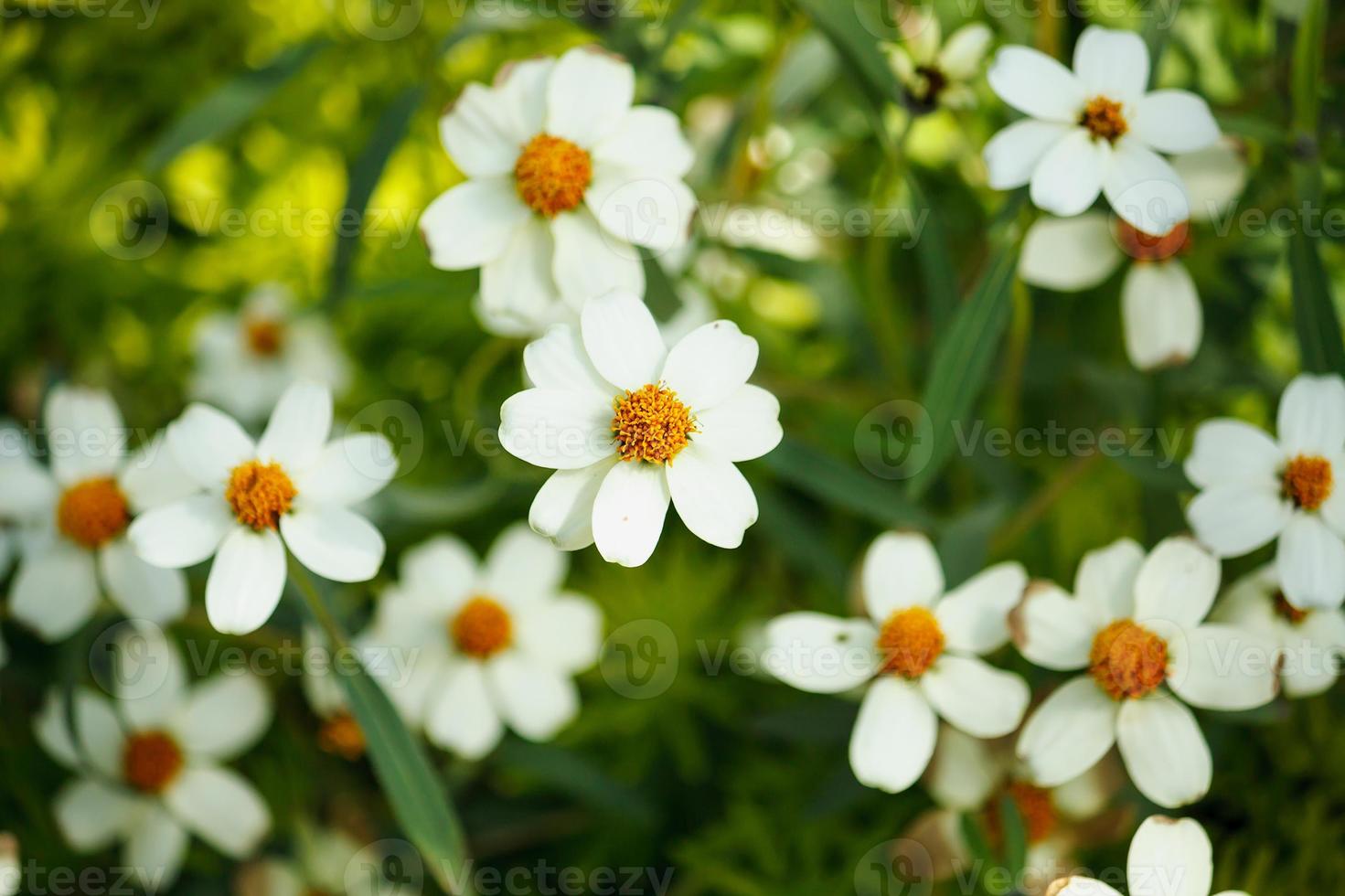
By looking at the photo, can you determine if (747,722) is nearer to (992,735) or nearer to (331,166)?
(992,735)

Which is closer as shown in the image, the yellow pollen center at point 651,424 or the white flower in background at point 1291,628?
the yellow pollen center at point 651,424

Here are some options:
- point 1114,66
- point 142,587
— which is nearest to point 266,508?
point 142,587

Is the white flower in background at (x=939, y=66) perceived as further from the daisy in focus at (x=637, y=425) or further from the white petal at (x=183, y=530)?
the white petal at (x=183, y=530)

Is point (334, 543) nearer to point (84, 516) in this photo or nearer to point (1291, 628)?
point (84, 516)

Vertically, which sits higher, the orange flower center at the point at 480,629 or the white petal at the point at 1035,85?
the white petal at the point at 1035,85

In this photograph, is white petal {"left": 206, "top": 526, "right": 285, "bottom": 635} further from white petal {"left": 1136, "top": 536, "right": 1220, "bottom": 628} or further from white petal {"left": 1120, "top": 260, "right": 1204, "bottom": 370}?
white petal {"left": 1120, "top": 260, "right": 1204, "bottom": 370}

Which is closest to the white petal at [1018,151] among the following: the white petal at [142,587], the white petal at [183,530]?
the white petal at [183,530]
